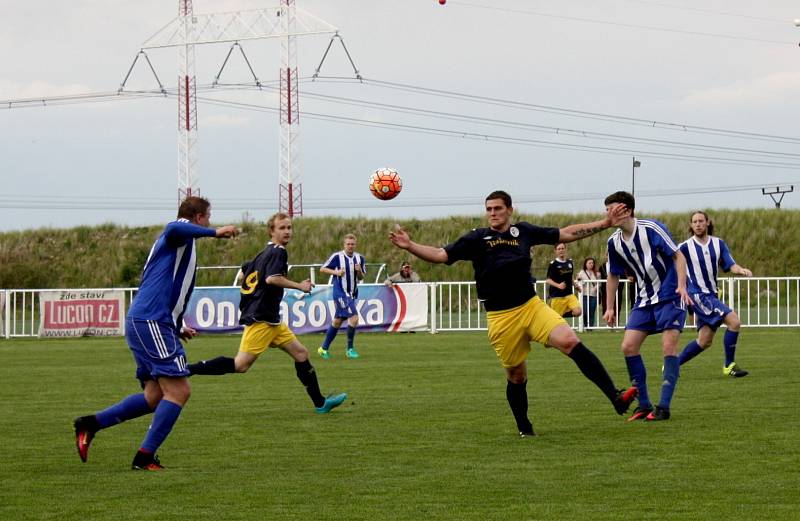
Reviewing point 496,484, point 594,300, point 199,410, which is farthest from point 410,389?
point 594,300

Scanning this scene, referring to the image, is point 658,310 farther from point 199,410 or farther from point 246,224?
point 246,224

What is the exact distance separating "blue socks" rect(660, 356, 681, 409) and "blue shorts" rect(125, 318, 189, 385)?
445 cm

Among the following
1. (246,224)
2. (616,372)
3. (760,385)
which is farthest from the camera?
(246,224)

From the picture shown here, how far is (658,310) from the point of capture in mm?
11125

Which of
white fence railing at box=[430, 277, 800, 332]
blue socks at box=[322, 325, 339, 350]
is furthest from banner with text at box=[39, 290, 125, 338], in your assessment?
blue socks at box=[322, 325, 339, 350]

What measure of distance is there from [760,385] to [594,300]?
15574 millimetres

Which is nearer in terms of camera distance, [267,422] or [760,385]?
[267,422]

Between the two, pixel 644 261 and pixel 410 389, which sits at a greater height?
pixel 644 261

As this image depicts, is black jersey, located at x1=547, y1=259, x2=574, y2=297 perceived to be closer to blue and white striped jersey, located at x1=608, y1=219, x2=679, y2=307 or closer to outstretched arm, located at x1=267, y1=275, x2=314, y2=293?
outstretched arm, located at x1=267, y1=275, x2=314, y2=293

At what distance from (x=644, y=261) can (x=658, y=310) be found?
1.72 ft

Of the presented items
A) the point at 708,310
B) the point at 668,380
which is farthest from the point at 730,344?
the point at 668,380

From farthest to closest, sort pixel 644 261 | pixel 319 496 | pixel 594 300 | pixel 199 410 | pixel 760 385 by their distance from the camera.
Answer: pixel 594 300, pixel 760 385, pixel 199 410, pixel 644 261, pixel 319 496

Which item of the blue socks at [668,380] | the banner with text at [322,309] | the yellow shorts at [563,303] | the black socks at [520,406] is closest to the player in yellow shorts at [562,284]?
the yellow shorts at [563,303]

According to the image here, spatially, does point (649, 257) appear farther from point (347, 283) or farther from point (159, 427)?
point (347, 283)
